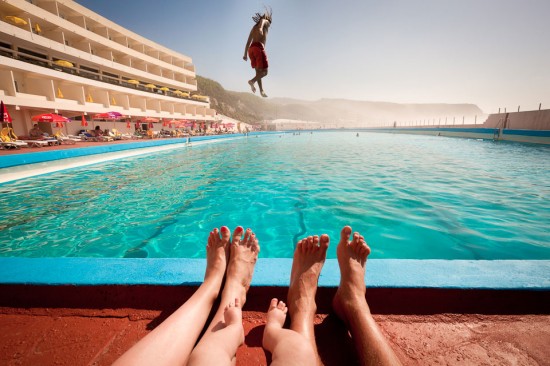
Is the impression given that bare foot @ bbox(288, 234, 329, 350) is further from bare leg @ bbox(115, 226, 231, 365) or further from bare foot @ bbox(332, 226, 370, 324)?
bare leg @ bbox(115, 226, 231, 365)

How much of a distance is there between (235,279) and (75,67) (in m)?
31.0

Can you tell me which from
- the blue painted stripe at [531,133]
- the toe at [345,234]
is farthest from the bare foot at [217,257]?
the blue painted stripe at [531,133]

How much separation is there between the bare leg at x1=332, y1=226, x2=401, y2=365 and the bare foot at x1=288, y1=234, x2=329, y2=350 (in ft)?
0.51

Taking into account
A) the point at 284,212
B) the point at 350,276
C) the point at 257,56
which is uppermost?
the point at 257,56

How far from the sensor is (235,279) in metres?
1.71

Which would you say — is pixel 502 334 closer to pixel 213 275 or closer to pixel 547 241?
pixel 213 275

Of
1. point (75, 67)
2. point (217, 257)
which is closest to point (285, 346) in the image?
point (217, 257)

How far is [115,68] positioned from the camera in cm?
2678

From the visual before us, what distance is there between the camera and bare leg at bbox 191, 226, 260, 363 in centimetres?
114

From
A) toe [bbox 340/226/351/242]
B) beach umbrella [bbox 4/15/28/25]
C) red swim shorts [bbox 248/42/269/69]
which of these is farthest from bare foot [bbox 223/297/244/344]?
beach umbrella [bbox 4/15/28/25]

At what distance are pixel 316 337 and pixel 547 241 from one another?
412cm

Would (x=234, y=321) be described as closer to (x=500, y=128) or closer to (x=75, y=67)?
(x=500, y=128)

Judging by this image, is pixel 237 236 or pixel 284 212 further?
pixel 284 212

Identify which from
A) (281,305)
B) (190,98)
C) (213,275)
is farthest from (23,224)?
(190,98)
